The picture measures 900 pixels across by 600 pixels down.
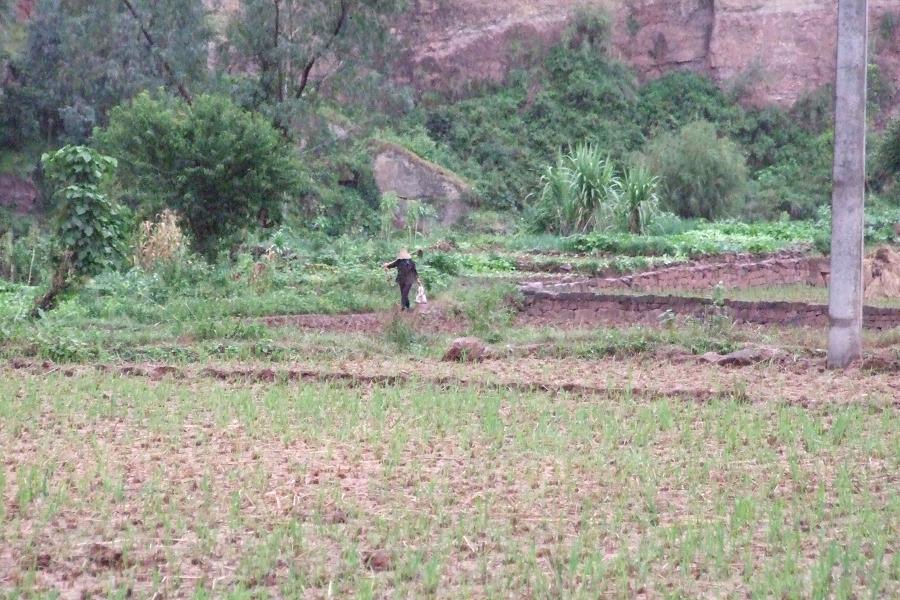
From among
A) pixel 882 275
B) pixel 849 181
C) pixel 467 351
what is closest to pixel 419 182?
pixel 882 275

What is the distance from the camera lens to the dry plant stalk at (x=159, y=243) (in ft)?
64.0

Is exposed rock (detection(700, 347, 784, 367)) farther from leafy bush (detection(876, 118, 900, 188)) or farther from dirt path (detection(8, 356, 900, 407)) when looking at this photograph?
leafy bush (detection(876, 118, 900, 188))

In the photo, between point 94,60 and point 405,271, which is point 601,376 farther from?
point 94,60

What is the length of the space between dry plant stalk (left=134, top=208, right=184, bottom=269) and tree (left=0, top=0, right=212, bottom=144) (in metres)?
13.6

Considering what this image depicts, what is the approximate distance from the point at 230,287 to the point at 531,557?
1247cm

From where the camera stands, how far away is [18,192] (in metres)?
38.2

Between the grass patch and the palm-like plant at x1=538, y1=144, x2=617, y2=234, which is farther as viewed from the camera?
the palm-like plant at x1=538, y1=144, x2=617, y2=234

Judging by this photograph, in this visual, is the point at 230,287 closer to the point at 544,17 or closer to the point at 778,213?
the point at 778,213

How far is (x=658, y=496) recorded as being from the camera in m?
6.75

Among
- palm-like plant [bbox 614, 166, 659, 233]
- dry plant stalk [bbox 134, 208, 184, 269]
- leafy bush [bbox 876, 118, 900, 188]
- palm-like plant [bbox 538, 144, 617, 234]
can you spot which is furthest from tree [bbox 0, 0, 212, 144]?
leafy bush [bbox 876, 118, 900, 188]

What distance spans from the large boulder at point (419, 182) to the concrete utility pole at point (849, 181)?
27.7 metres

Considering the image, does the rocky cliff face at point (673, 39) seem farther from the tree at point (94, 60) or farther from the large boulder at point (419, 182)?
the tree at point (94, 60)

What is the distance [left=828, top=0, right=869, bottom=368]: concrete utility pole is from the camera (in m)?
11.8

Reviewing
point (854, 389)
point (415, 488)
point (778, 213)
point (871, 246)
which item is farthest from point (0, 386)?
point (778, 213)
